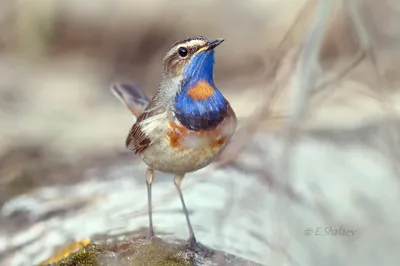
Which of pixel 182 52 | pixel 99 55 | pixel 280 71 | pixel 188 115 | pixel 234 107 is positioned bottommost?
pixel 280 71

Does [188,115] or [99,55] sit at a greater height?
[99,55]

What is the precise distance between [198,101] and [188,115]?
4cm

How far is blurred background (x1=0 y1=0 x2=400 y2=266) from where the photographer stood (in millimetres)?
1916

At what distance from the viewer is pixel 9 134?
145 inches

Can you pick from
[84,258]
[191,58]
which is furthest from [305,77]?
[84,258]

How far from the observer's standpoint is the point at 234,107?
318 centimetres

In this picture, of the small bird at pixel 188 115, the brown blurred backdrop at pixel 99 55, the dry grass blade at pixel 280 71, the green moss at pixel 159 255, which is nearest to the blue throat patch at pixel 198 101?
the small bird at pixel 188 115

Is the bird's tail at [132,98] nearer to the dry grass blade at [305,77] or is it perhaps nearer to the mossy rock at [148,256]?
the mossy rock at [148,256]

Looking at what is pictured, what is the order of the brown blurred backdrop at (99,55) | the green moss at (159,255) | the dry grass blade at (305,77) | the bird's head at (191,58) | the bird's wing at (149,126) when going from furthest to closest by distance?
1. the brown blurred backdrop at (99,55)
2. the green moss at (159,255)
3. the bird's wing at (149,126)
4. the bird's head at (191,58)
5. the dry grass blade at (305,77)

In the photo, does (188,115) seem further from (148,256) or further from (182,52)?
(148,256)

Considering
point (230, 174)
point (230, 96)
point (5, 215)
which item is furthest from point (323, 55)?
point (5, 215)

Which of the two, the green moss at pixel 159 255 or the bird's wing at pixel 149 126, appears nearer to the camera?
the bird's wing at pixel 149 126

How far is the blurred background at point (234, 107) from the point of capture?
6.29 feet

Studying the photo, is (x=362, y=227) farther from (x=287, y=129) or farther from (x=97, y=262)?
(x=287, y=129)
